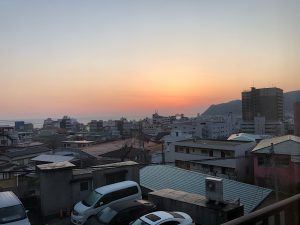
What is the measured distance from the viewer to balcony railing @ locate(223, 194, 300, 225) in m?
1.32

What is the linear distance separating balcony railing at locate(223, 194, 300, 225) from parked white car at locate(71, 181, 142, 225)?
6770mm

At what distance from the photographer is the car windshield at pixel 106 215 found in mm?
6945

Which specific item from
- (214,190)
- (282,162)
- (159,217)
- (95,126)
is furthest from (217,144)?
(95,126)

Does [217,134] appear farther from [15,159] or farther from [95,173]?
[95,173]

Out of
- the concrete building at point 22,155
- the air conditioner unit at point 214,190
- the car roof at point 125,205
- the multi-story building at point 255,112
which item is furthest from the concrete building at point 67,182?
the multi-story building at point 255,112

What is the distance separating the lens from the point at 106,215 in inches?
280

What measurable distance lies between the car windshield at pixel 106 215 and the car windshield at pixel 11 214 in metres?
1.62

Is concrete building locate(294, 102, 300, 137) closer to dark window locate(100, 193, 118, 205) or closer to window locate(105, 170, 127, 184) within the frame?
dark window locate(100, 193, 118, 205)

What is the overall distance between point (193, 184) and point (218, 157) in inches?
294

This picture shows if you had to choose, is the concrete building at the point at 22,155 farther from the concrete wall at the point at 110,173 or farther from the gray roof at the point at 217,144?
the concrete wall at the point at 110,173

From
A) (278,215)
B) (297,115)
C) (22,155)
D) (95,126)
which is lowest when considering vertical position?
(22,155)

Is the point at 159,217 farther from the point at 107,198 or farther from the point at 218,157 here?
the point at 218,157

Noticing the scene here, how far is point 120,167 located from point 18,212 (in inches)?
161

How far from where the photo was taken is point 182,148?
2005 cm
